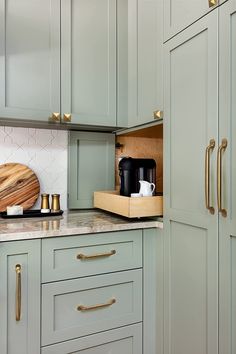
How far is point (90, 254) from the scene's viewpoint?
4.86 ft

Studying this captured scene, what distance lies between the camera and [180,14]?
4.60 ft

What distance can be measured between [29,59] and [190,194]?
46.5 inches

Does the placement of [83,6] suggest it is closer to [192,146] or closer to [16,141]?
[16,141]

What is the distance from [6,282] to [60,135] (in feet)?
3.51

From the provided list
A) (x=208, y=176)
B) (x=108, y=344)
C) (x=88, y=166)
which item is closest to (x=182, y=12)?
(x=208, y=176)

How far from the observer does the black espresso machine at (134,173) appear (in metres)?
1.78

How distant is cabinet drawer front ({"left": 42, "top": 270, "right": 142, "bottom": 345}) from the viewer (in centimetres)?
140

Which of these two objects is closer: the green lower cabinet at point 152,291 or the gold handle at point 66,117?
the green lower cabinet at point 152,291

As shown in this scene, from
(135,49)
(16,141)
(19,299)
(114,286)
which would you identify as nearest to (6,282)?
(19,299)

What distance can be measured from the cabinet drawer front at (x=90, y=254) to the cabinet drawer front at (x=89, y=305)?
0.04 m

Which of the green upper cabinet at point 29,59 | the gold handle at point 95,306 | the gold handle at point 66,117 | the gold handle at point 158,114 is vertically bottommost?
the gold handle at point 95,306

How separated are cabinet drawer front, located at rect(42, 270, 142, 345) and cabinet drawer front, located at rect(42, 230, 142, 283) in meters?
0.04

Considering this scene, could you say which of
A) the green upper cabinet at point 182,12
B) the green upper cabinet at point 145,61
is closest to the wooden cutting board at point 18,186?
the green upper cabinet at point 145,61

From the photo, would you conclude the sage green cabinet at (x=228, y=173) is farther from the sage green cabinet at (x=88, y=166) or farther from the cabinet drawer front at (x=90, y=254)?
the sage green cabinet at (x=88, y=166)
